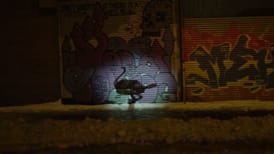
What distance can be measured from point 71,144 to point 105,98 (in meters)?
4.74

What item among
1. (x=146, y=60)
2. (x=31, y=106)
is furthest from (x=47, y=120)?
(x=146, y=60)

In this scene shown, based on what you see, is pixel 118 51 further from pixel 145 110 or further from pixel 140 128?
pixel 140 128

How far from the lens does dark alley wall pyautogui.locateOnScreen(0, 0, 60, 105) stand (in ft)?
43.8

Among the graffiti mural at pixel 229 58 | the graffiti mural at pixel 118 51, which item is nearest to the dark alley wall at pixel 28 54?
the graffiti mural at pixel 118 51

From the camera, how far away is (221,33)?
43.2 feet

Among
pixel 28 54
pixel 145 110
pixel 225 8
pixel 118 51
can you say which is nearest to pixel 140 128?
pixel 145 110

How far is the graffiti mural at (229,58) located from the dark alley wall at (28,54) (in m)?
3.62

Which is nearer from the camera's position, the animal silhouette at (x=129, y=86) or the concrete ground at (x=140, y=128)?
A: the concrete ground at (x=140, y=128)

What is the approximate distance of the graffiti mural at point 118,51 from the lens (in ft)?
43.1

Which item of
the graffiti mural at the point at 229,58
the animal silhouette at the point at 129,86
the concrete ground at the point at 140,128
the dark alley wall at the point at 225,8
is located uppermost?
the dark alley wall at the point at 225,8

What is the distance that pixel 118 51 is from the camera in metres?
13.3

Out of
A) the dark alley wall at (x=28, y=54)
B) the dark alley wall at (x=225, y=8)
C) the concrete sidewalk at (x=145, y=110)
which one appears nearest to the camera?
the concrete sidewalk at (x=145, y=110)

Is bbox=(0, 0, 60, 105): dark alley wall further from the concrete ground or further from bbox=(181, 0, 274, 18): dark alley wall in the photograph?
bbox=(181, 0, 274, 18): dark alley wall

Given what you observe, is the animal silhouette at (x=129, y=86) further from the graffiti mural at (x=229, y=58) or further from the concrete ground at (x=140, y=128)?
the graffiti mural at (x=229, y=58)
